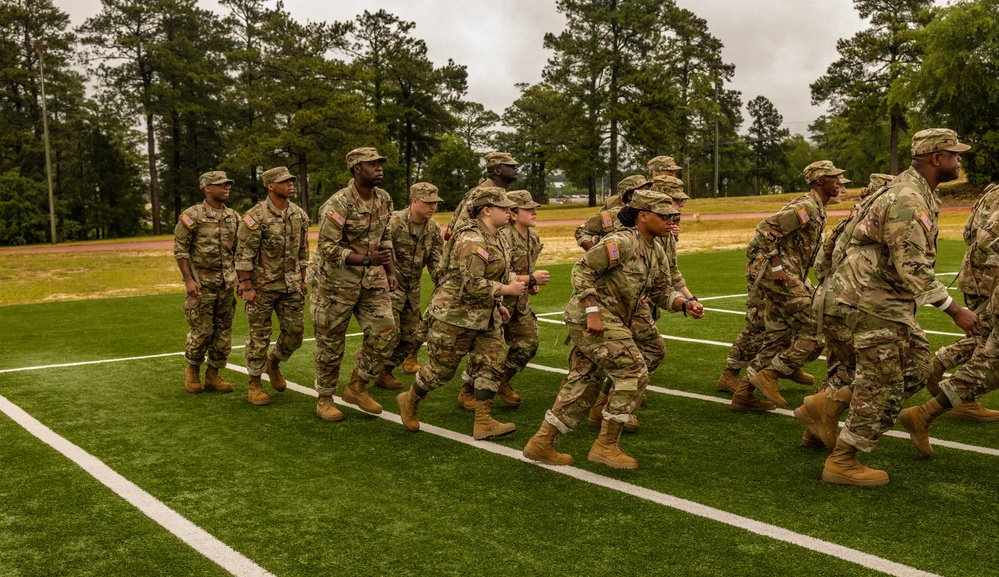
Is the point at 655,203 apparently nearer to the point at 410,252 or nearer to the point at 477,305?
the point at 477,305

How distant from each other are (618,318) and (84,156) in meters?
58.7

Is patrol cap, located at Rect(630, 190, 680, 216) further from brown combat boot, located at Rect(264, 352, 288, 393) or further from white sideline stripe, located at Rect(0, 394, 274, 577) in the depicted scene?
brown combat boot, located at Rect(264, 352, 288, 393)

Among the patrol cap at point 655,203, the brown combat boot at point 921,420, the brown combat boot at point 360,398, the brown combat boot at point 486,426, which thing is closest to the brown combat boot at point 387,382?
the brown combat boot at point 360,398

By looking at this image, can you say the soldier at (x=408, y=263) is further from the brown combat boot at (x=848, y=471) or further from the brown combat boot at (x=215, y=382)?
the brown combat boot at (x=848, y=471)

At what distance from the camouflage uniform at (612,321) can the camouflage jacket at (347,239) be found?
91.6 inches

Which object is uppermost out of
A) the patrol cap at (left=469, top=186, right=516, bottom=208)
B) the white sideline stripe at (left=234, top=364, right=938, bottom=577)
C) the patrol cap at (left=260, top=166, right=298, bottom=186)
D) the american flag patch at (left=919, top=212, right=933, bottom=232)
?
the patrol cap at (left=260, top=166, right=298, bottom=186)

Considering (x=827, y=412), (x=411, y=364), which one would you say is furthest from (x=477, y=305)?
(x=411, y=364)

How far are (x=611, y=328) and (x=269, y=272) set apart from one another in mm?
3842

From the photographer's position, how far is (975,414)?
7.09 metres

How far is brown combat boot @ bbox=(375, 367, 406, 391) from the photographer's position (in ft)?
29.1

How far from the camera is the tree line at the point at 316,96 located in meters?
49.9

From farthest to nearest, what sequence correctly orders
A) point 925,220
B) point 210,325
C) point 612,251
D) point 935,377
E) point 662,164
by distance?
1. point 210,325
2. point 662,164
3. point 935,377
4. point 612,251
5. point 925,220

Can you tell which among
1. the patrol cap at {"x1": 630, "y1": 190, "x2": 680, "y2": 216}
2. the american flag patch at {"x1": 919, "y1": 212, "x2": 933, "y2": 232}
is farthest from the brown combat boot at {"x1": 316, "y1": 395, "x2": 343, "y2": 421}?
the american flag patch at {"x1": 919, "y1": 212, "x2": 933, "y2": 232}

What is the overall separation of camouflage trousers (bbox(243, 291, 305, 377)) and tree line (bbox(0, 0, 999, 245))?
43.2 metres
